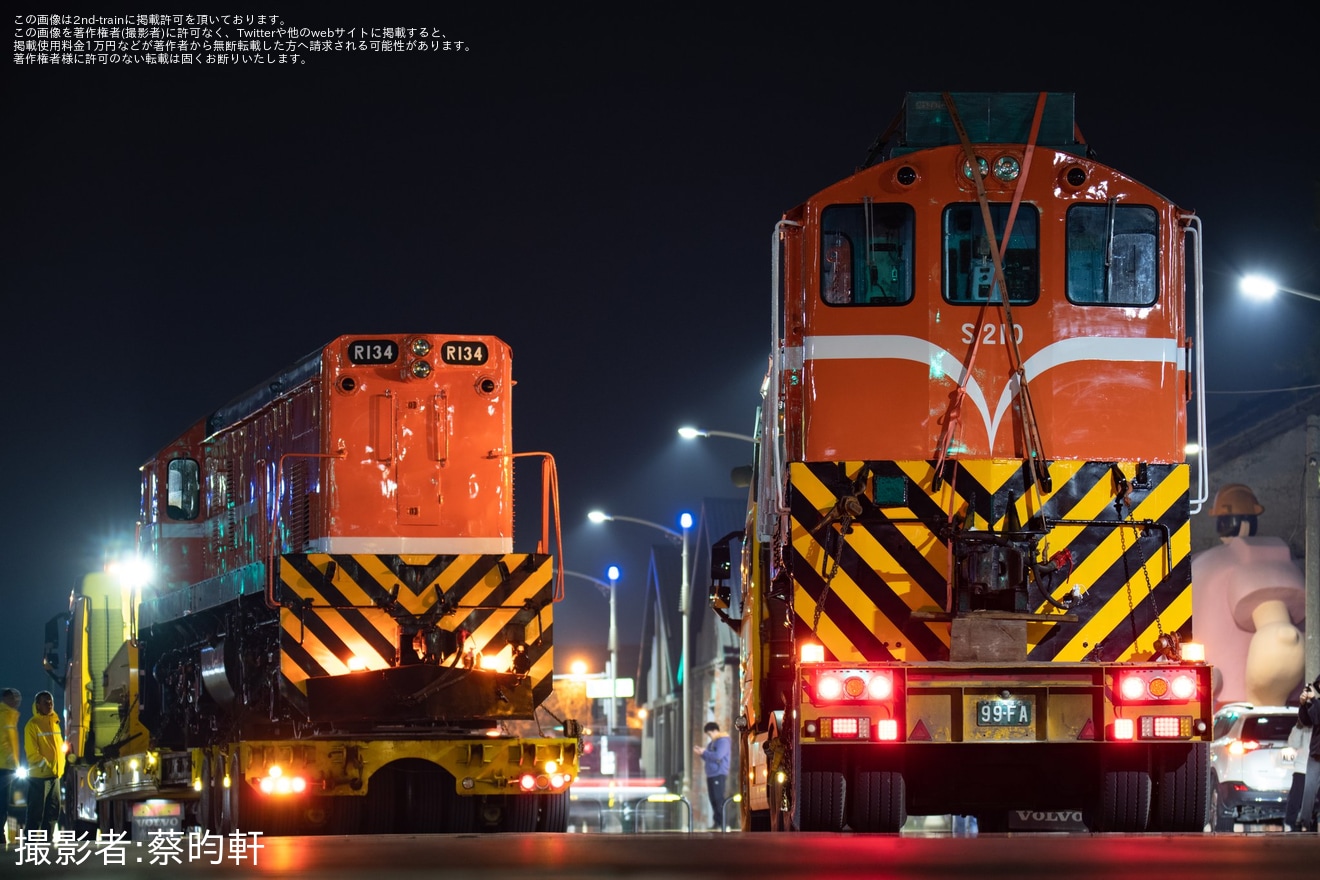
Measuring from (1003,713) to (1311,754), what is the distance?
9.72 meters

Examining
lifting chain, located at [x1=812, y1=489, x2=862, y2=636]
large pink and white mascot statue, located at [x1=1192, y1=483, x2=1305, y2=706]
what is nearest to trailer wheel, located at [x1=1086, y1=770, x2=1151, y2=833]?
lifting chain, located at [x1=812, y1=489, x2=862, y2=636]

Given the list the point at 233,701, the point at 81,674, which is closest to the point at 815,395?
the point at 233,701

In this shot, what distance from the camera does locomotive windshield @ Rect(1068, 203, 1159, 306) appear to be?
12500mm

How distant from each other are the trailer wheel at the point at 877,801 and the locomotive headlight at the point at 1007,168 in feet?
12.3

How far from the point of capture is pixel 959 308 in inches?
493

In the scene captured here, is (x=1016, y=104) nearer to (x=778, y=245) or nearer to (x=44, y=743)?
(x=778, y=245)

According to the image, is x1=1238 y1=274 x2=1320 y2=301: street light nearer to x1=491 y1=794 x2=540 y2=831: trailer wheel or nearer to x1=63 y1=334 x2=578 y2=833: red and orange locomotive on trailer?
x1=63 y1=334 x2=578 y2=833: red and orange locomotive on trailer

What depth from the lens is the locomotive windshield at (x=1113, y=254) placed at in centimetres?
1250

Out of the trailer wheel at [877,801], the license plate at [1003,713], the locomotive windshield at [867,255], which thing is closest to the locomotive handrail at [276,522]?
the locomotive windshield at [867,255]

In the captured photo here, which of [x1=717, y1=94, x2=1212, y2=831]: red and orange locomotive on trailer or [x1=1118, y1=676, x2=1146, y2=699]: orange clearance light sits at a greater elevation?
[x1=717, y1=94, x2=1212, y2=831]: red and orange locomotive on trailer

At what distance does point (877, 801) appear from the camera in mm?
11953

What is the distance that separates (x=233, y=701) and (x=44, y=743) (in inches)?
173

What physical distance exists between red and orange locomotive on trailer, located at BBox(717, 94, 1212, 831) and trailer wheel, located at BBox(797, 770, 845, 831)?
0.01 metres

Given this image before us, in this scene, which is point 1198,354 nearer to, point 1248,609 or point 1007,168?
point 1007,168
